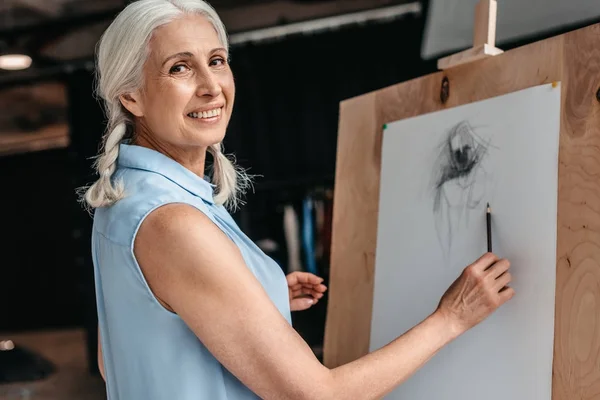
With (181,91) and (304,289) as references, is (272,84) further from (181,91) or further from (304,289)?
(181,91)

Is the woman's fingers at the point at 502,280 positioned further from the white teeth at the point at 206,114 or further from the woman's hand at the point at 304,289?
the white teeth at the point at 206,114

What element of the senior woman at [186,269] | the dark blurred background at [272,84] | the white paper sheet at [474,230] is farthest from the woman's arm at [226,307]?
the dark blurred background at [272,84]

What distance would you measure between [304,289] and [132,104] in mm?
583

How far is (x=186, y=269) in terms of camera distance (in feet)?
2.71

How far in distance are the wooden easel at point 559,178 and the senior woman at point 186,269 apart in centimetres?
13

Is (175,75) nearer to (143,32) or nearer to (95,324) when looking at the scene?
(143,32)

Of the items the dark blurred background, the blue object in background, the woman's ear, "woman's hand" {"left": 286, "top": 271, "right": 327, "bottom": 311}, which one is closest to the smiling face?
the woman's ear

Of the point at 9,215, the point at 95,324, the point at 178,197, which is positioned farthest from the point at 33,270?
the point at 178,197

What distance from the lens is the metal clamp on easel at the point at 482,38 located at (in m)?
1.17

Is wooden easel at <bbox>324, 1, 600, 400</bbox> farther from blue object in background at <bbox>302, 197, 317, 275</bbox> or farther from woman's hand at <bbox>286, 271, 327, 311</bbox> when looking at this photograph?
blue object in background at <bbox>302, 197, 317, 275</bbox>

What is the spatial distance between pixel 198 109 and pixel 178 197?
176mm

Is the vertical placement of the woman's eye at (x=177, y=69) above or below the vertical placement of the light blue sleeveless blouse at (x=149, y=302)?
above

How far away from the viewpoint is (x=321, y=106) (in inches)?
157

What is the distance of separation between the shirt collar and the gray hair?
29mm
